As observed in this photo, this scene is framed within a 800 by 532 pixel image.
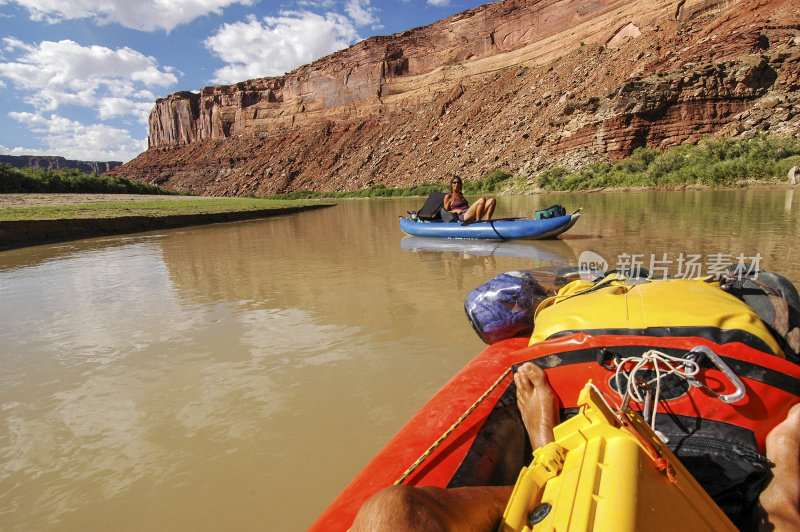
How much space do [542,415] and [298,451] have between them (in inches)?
50.8

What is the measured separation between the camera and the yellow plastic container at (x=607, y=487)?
37.3 inches

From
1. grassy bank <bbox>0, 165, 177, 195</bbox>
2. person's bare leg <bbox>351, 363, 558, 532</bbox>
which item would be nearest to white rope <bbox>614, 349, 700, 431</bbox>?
person's bare leg <bbox>351, 363, 558, 532</bbox>

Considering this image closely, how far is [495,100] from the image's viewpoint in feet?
159

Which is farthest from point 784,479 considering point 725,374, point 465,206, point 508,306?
point 465,206

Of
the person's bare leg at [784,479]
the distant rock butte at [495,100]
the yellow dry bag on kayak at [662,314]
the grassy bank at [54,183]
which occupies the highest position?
the distant rock butte at [495,100]

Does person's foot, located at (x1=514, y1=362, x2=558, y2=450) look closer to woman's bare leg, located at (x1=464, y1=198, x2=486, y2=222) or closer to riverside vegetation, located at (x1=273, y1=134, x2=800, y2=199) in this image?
woman's bare leg, located at (x1=464, y1=198, x2=486, y2=222)

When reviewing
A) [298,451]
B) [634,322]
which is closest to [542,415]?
[634,322]

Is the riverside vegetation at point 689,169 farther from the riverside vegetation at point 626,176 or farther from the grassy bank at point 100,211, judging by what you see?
the grassy bank at point 100,211

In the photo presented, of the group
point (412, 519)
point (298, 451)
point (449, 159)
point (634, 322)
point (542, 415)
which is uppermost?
point (449, 159)

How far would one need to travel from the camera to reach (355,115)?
6519cm

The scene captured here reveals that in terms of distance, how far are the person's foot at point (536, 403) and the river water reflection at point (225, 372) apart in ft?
2.85

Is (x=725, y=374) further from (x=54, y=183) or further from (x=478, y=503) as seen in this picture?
(x=54, y=183)

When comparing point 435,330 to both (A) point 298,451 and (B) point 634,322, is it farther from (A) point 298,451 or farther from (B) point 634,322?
(B) point 634,322

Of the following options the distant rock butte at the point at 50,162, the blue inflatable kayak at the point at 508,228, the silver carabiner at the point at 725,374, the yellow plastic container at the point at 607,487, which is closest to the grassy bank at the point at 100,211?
the blue inflatable kayak at the point at 508,228
